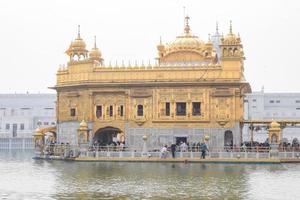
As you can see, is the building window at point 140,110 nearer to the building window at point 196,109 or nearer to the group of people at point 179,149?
the building window at point 196,109

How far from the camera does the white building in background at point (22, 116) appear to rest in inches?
4464

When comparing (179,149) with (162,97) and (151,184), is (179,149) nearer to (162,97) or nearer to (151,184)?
(162,97)

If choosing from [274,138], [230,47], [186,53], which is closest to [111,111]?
[186,53]

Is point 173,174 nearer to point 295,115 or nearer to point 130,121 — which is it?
point 130,121

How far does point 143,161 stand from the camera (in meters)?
42.9

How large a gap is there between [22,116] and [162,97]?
248ft

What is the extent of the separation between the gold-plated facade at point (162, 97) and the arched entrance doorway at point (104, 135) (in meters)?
0.58

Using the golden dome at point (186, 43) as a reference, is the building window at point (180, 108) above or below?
below

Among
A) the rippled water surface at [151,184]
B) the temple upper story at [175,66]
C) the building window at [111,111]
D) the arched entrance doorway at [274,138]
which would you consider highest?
the temple upper story at [175,66]

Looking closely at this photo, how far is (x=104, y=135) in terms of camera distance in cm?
5334

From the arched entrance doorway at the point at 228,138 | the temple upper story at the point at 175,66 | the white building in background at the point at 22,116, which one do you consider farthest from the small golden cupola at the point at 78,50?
the white building in background at the point at 22,116

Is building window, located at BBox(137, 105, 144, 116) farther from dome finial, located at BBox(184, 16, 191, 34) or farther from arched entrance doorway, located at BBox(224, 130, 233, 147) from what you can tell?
dome finial, located at BBox(184, 16, 191, 34)

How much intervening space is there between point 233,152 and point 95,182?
57.3 feet

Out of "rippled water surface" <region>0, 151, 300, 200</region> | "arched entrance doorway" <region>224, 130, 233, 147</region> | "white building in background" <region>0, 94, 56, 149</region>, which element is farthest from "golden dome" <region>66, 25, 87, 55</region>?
"white building in background" <region>0, 94, 56, 149</region>
